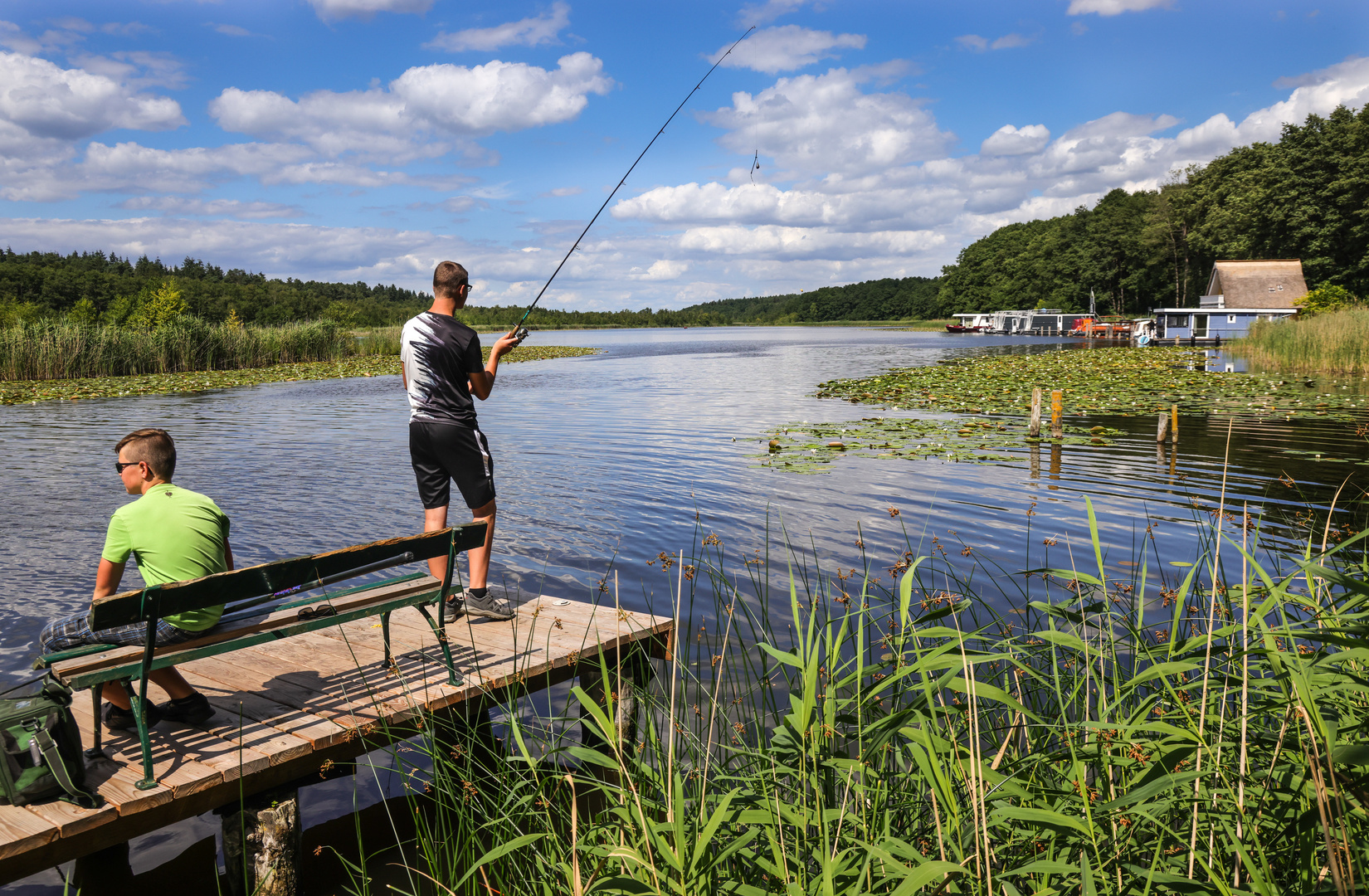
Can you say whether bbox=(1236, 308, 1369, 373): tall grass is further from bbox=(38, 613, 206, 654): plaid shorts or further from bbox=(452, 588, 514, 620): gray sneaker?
bbox=(38, 613, 206, 654): plaid shorts

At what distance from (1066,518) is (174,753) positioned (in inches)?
363

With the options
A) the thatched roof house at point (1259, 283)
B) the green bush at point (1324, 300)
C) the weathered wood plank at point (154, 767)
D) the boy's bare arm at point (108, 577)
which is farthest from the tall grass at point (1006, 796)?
the thatched roof house at point (1259, 283)

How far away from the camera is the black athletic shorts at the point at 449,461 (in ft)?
16.9

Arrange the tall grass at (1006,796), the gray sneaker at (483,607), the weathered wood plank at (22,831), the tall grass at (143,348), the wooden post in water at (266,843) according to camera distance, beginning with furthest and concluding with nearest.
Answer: the tall grass at (143,348) → the gray sneaker at (483,607) → the wooden post in water at (266,843) → the weathered wood plank at (22,831) → the tall grass at (1006,796)

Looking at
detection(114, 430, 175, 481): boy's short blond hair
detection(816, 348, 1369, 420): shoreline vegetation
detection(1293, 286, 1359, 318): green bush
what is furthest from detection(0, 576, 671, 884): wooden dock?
detection(1293, 286, 1359, 318): green bush

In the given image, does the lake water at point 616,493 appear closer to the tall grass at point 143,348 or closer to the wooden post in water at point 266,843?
the wooden post in water at point 266,843

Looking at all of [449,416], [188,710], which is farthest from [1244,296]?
[188,710]

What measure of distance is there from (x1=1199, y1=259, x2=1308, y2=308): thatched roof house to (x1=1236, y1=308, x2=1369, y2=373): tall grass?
3190cm

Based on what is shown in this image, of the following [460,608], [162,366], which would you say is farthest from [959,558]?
[162,366]

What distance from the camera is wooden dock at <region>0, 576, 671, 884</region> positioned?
3053mm

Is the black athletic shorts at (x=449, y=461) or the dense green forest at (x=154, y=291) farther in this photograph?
the dense green forest at (x=154, y=291)

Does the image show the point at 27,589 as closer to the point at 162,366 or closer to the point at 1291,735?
the point at 1291,735

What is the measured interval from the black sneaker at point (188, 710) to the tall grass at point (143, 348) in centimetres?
3821

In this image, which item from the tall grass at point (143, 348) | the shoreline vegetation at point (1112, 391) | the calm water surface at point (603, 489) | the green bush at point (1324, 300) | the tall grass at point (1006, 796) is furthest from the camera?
the green bush at point (1324, 300)
